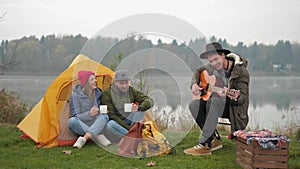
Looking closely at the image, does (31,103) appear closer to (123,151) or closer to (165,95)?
(165,95)

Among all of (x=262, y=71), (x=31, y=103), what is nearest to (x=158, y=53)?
(x=31, y=103)

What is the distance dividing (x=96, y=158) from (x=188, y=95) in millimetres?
1315

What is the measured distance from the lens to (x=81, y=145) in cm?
488

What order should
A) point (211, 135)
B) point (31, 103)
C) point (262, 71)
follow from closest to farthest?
point (211, 135), point (31, 103), point (262, 71)

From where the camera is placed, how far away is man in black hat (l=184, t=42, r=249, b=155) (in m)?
4.41

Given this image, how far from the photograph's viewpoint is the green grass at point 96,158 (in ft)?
13.3

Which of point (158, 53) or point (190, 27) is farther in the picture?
point (158, 53)

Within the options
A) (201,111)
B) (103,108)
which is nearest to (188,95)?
(201,111)

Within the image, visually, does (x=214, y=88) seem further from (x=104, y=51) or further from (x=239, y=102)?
(x=104, y=51)

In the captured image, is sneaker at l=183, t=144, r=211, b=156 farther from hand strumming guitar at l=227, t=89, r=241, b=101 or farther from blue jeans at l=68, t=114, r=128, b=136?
Result: blue jeans at l=68, t=114, r=128, b=136

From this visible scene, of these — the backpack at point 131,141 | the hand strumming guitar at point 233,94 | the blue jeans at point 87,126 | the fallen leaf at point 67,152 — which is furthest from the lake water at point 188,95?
the fallen leaf at point 67,152

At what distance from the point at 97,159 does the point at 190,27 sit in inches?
68.7

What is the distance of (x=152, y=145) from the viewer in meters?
4.52

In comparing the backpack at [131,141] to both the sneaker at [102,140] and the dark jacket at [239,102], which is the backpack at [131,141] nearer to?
the sneaker at [102,140]
